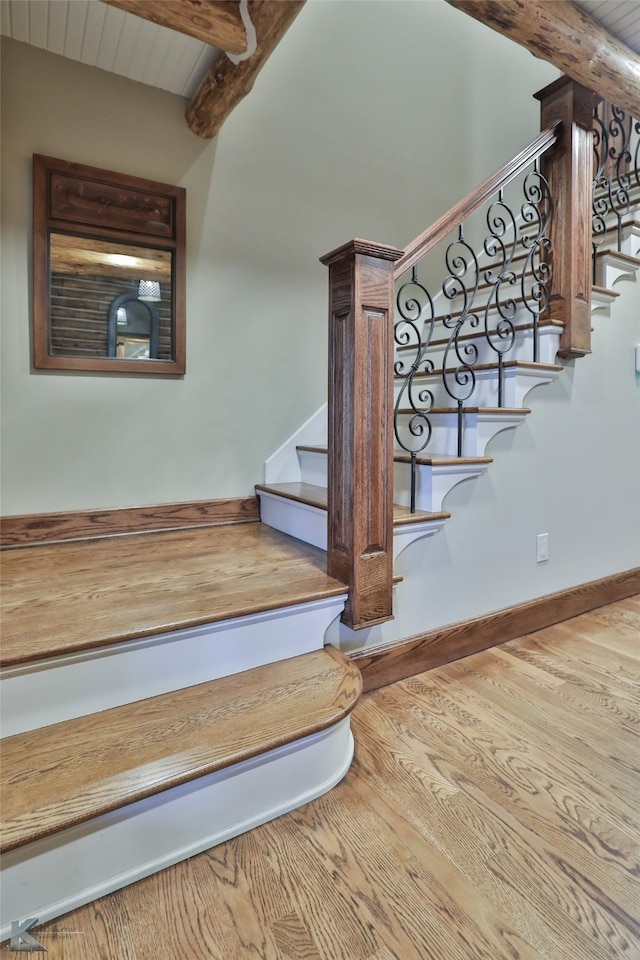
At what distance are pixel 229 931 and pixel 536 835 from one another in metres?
0.74

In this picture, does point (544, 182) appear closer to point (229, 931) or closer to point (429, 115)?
point (429, 115)

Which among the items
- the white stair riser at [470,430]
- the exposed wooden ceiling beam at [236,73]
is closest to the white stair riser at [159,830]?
the white stair riser at [470,430]

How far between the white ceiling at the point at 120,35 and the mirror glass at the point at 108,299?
733 millimetres

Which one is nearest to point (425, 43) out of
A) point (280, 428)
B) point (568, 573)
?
point (280, 428)

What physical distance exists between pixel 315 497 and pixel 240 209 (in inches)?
60.2

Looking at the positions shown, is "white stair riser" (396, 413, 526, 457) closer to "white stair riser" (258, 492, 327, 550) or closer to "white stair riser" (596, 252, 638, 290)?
"white stair riser" (258, 492, 327, 550)

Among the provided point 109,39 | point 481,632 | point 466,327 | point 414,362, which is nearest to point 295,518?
point 481,632

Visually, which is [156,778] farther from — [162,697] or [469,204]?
[469,204]

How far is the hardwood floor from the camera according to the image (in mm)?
935

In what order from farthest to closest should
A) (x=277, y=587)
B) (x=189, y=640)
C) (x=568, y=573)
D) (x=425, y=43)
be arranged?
1. (x=425, y=43)
2. (x=568, y=573)
3. (x=277, y=587)
4. (x=189, y=640)

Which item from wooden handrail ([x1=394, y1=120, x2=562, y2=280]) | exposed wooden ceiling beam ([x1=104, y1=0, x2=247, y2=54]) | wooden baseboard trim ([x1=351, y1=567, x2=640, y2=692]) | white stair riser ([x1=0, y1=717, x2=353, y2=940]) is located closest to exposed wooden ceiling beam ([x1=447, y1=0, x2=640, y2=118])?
wooden handrail ([x1=394, y1=120, x2=562, y2=280])

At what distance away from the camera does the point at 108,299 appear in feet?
7.02

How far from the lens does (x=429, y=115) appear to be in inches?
125

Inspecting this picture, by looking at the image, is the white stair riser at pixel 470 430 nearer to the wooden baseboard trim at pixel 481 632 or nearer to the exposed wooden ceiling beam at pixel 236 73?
the wooden baseboard trim at pixel 481 632
